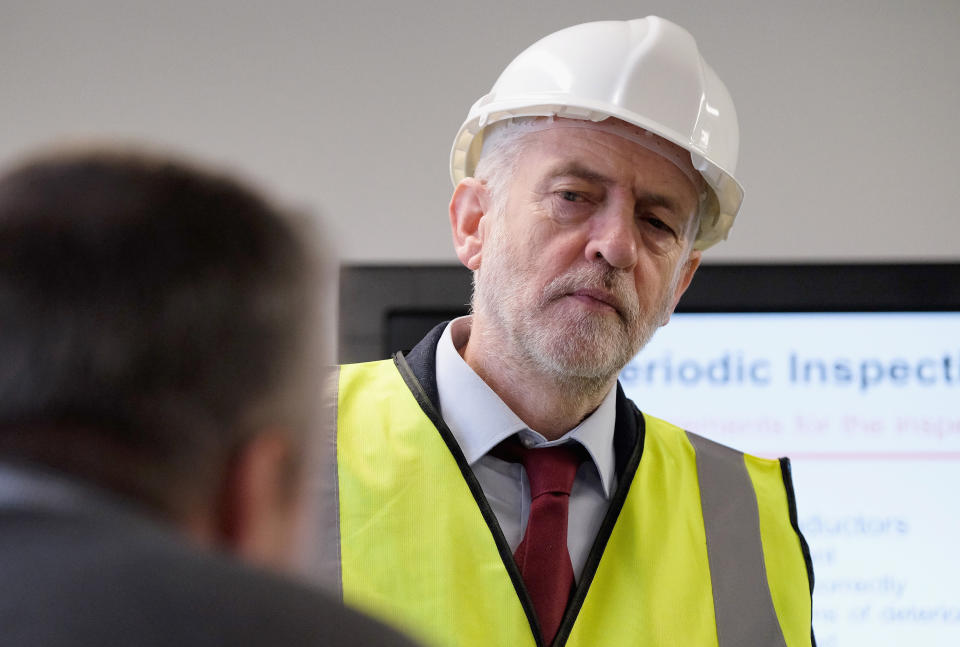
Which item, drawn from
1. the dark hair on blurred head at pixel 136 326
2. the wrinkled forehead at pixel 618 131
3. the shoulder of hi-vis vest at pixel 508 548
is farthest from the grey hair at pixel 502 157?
the dark hair on blurred head at pixel 136 326

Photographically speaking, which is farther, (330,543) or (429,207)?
(429,207)

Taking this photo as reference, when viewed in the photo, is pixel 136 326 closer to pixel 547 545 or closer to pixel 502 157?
pixel 547 545

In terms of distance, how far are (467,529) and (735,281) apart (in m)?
1.26

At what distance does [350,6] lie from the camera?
107 inches

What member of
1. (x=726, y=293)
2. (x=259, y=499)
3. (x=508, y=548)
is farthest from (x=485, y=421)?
(x=726, y=293)

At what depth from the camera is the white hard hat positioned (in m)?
1.61

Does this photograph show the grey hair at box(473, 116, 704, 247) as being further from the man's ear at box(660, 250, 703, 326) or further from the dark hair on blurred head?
the dark hair on blurred head

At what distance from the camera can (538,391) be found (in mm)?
1586

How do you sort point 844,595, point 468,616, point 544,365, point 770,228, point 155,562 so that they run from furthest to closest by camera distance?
point 770,228, point 844,595, point 544,365, point 468,616, point 155,562

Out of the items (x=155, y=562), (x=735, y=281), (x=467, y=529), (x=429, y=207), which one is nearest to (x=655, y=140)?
(x=467, y=529)

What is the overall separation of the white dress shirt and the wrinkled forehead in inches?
14.4

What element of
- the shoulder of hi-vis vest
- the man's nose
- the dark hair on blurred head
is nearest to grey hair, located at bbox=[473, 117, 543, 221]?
the man's nose

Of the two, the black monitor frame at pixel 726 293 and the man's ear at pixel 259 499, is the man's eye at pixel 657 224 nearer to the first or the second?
the black monitor frame at pixel 726 293

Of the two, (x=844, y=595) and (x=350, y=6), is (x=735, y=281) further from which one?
(x=350, y=6)
